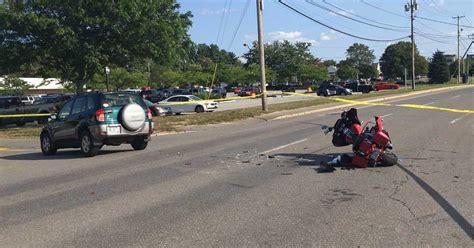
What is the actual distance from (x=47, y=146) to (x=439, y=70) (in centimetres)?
11110

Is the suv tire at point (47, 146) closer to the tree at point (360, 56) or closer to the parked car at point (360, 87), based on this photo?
the parked car at point (360, 87)

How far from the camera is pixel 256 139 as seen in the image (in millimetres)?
16031

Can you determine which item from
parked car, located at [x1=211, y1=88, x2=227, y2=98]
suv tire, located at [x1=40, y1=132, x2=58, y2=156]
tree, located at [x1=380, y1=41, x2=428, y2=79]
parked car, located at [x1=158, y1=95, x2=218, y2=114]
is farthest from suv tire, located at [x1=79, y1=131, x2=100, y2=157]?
tree, located at [x1=380, y1=41, x2=428, y2=79]

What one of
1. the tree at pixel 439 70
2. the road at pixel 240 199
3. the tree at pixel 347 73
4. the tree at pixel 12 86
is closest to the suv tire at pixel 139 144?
the road at pixel 240 199

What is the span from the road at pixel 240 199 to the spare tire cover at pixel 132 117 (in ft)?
2.52

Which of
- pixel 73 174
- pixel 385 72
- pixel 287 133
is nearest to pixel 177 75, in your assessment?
pixel 385 72

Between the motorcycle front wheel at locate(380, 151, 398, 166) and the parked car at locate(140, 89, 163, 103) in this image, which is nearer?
the motorcycle front wheel at locate(380, 151, 398, 166)

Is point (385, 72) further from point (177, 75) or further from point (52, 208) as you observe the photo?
point (52, 208)

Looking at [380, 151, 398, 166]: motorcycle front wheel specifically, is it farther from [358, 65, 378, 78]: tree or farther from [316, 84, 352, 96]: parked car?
[358, 65, 378, 78]: tree

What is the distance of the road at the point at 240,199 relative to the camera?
5629 mm

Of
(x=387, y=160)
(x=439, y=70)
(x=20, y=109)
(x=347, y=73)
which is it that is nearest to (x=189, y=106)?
(x=20, y=109)

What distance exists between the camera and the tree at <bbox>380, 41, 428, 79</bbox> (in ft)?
425

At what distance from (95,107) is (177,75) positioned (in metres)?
85.9

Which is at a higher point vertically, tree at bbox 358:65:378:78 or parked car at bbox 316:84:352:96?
tree at bbox 358:65:378:78
